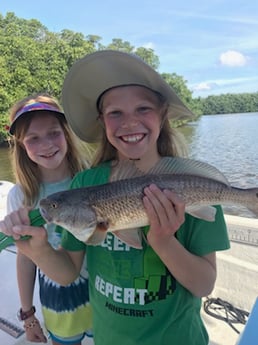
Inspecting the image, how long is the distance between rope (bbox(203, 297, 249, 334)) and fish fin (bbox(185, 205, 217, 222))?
2.03 metres

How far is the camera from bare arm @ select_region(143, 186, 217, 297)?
49.2 inches

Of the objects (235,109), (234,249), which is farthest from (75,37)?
(235,109)

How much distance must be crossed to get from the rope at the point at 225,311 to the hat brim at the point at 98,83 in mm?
2092

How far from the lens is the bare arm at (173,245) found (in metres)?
1.25

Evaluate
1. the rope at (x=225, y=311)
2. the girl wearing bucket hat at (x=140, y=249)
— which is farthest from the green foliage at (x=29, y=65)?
the girl wearing bucket hat at (x=140, y=249)

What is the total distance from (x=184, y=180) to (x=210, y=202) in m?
0.14

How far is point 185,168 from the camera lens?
1.37 metres

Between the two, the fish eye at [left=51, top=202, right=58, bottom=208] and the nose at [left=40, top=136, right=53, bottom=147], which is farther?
the nose at [left=40, top=136, right=53, bottom=147]

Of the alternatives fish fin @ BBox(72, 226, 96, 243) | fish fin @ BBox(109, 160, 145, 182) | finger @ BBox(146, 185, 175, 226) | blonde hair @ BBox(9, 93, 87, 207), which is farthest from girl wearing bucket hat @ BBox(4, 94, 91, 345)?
finger @ BBox(146, 185, 175, 226)

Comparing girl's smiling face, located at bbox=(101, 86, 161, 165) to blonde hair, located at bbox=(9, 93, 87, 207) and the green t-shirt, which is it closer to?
the green t-shirt

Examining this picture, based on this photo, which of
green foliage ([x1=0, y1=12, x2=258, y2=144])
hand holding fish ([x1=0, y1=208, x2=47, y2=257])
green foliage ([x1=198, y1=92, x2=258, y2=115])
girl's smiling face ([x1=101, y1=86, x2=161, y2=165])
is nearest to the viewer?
hand holding fish ([x1=0, y1=208, x2=47, y2=257])

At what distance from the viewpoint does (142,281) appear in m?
1.36

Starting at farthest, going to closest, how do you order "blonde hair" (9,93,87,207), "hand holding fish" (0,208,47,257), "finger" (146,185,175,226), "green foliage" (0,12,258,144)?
"green foliage" (0,12,258,144) → "blonde hair" (9,93,87,207) → "hand holding fish" (0,208,47,257) → "finger" (146,185,175,226)

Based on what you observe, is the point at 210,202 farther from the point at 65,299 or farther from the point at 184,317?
the point at 65,299
